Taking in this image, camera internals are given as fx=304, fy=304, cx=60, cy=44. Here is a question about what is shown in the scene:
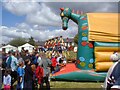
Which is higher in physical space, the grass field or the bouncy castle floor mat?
the bouncy castle floor mat

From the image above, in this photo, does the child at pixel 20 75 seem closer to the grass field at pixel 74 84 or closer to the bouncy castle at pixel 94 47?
the grass field at pixel 74 84

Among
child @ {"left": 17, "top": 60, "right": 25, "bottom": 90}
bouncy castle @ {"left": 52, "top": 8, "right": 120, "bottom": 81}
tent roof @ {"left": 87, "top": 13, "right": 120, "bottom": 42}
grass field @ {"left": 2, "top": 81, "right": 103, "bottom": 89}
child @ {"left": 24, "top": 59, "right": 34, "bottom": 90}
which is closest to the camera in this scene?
child @ {"left": 24, "top": 59, "right": 34, "bottom": 90}

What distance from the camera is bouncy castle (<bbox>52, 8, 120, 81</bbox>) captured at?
1091 cm

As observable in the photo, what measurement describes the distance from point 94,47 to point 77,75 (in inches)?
48.4

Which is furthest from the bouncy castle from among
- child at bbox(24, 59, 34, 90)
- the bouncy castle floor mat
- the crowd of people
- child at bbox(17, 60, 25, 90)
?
child at bbox(24, 59, 34, 90)

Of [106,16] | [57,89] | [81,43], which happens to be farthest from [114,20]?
[57,89]

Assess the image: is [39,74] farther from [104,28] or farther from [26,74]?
[104,28]

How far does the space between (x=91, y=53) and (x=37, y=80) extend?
2.69 metres

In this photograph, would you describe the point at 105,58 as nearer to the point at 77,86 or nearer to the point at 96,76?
the point at 96,76

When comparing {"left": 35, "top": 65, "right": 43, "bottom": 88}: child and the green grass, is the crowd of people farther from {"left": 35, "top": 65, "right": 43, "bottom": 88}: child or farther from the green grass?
the green grass

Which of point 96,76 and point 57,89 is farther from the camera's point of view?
point 96,76

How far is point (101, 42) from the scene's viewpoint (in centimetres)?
1099

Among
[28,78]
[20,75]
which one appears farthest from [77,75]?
[28,78]

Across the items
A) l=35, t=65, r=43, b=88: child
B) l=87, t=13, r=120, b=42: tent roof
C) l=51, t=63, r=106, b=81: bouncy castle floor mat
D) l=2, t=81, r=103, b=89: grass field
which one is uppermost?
l=87, t=13, r=120, b=42: tent roof
